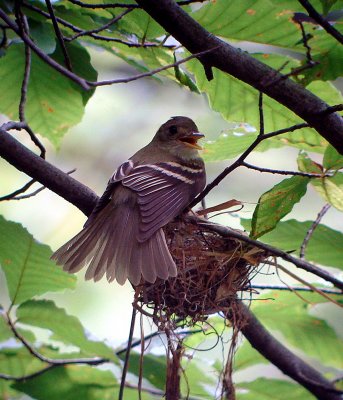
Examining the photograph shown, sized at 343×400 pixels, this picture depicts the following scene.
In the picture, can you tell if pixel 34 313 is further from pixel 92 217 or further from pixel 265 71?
pixel 265 71

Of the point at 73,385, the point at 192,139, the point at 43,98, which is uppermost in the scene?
the point at 192,139

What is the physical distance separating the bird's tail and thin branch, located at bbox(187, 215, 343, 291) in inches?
7.2

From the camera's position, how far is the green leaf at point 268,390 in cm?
310

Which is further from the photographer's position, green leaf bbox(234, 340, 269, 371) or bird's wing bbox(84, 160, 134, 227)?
green leaf bbox(234, 340, 269, 371)

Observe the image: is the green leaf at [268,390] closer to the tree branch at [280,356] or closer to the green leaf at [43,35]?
the tree branch at [280,356]

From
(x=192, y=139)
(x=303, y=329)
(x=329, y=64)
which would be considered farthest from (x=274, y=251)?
(x=192, y=139)

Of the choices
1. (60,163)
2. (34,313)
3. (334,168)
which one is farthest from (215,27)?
(60,163)

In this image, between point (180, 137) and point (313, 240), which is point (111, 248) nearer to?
point (313, 240)

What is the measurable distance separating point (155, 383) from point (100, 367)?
231mm

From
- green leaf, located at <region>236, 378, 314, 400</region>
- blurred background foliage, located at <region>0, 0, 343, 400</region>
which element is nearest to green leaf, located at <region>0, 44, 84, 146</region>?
blurred background foliage, located at <region>0, 0, 343, 400</region>

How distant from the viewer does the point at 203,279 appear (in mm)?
2840

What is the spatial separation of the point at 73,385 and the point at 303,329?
107cm

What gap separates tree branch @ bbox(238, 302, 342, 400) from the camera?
2.98 m

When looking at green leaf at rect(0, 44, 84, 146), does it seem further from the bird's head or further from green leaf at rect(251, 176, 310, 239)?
green leaf at rect(251, 176, 310, 239)
